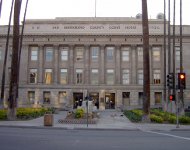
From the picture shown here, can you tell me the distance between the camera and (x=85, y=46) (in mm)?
67375

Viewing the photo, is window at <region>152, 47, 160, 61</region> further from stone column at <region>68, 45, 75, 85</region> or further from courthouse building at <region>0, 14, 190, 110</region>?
stone column at <region>68, 45, 75, 85</region>

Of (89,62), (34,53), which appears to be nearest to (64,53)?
(89,62)

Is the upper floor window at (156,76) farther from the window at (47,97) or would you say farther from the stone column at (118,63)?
the window at (47,97)

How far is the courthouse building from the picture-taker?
218 feet

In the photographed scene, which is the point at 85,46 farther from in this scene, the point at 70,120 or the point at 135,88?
the point at 70,120

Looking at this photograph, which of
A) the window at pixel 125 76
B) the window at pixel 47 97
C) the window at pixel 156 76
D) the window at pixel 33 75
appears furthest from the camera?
the window at pixel 33 75

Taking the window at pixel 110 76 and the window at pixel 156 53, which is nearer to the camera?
the window at pixel 110 76

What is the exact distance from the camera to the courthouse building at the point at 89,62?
66562 mm

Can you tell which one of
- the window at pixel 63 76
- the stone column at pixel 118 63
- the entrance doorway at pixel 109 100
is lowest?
the entrance doorway at pixel 109 100

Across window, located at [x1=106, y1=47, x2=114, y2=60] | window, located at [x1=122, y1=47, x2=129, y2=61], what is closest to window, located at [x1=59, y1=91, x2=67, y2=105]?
window, located at [x1=106, y1=47, x2=114, y2=60]

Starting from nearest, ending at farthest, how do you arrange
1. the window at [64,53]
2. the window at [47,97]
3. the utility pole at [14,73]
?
the utility pole at [14,73]
the window at [47,97]
the window at [64,53]

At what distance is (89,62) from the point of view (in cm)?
6788

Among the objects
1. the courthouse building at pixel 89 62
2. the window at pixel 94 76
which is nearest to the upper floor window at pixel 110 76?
the courthouse building at pixel 89 62

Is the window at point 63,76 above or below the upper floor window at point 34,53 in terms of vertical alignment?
below
